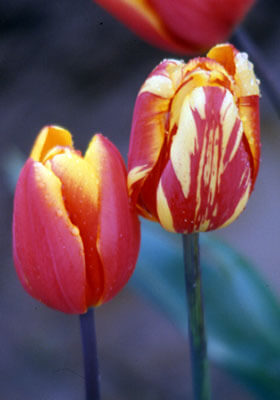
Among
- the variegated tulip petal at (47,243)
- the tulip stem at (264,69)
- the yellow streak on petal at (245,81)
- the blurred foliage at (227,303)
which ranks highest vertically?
the tulip stem at (264,69)

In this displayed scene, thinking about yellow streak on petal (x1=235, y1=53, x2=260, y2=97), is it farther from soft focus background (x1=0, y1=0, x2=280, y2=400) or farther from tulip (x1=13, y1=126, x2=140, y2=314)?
soft focus background (x1=0, y1=0, x2=280, y2=400)

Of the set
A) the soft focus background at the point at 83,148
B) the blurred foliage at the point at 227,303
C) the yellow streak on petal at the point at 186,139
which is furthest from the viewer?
the soft focus background at the point at 83,148

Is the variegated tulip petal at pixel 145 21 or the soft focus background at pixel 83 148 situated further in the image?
the soft focus background at pixel 83 148

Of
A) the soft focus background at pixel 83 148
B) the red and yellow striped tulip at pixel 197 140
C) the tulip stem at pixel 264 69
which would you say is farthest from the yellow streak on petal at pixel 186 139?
the soft focus background at pixel 83 148

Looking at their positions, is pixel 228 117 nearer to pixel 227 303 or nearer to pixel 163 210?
pixel 163 210

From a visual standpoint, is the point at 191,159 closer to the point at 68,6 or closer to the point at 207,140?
the point at 207,140

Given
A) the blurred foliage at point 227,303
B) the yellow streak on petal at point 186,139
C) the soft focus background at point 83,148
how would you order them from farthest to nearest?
the soft focus background at point 83,148 < the blurred foliage at point 227,303 < the yellow streak on petal at point 186,139

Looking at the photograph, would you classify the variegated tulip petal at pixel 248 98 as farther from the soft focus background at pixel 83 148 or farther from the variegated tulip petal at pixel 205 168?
the soft focus background at pixel 83 148

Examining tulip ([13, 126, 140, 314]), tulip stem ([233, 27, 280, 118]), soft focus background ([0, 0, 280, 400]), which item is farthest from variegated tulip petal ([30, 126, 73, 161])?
soft focus background ([0, 0, 280, 400])

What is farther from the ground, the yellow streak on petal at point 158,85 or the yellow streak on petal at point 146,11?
the yellow streak on petal at point 146,11
